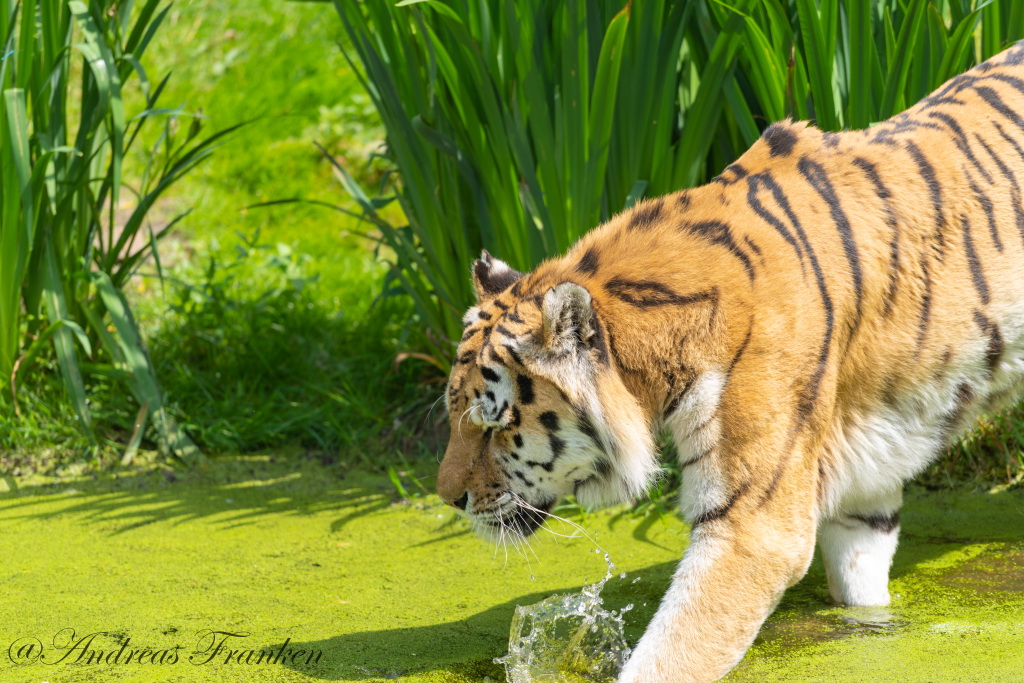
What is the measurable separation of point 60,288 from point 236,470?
3.20 feet

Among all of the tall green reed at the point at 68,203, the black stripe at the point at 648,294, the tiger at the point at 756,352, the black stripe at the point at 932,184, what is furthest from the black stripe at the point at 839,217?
the tall green reed at the point at 68,203

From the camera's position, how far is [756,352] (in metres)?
2.42

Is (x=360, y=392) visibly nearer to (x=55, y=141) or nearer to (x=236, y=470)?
(x=236, y=470)

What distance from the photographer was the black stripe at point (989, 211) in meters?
2.68

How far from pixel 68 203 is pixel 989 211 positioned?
3223 mm

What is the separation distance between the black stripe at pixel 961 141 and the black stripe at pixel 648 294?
32.6 inches

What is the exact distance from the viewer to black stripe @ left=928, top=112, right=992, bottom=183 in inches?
108

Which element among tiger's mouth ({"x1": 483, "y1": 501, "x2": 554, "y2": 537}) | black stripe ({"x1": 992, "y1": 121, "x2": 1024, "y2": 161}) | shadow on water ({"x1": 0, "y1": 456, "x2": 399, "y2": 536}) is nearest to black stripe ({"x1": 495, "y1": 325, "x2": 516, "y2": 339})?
tiger's mouth ({"x1": 483, "y1": 501, "x2": 554, "y2": 537})

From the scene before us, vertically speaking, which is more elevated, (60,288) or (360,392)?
(60,288)

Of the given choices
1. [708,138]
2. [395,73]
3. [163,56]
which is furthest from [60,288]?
[163,56]

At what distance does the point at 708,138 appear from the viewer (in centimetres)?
378

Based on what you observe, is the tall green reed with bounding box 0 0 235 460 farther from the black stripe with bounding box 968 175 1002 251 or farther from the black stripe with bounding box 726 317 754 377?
Answer: the black stripe with bounding box 968 175 1002 251

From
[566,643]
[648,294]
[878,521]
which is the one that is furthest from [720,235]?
[566,643]

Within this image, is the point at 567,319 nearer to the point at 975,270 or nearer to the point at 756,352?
the point at 756,352
